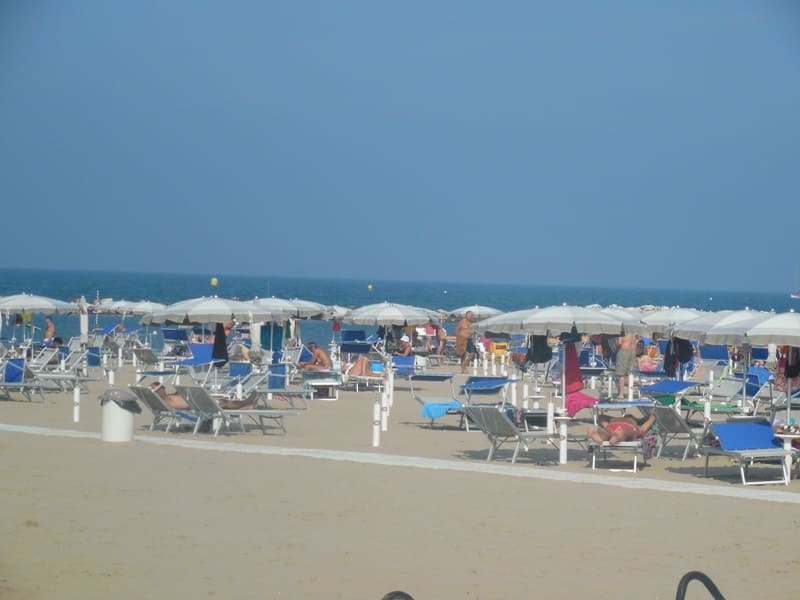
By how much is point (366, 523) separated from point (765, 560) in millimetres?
2668

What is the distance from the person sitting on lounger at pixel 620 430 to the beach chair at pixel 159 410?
4.91 meters

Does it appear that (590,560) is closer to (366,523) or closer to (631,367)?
(366,523)

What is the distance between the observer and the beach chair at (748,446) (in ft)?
34.6

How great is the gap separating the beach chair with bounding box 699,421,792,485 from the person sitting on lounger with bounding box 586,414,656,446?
2.55 feet

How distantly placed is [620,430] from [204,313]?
29.2 feet

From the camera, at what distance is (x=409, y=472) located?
10.8 meters

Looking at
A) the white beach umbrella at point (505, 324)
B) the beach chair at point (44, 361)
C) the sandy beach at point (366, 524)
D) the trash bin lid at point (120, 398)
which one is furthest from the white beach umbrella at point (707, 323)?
the beach chair at point (44, 361)

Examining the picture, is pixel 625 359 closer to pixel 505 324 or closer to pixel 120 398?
pixel 505 324

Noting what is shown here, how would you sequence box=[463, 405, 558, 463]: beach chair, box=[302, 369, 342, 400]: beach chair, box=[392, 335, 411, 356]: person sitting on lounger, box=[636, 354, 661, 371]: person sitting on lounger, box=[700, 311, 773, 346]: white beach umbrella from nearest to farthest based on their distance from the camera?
box=[463, 405, 558, 463]: beach chair, box=[700, 311, 773, 346]: white beach umbrella, box=[302, 369, 342, 400]: beach chair, box=[636, 354, 661, 371]: person sitting on lounger, box=[392, 335, 411, 356]: person sitting on lounger

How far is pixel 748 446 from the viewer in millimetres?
10711

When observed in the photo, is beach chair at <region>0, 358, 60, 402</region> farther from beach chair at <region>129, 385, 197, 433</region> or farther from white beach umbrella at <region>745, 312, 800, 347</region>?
white beach umbrella at <region>745, 312, 800, 347</region>

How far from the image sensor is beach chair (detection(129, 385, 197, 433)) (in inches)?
537

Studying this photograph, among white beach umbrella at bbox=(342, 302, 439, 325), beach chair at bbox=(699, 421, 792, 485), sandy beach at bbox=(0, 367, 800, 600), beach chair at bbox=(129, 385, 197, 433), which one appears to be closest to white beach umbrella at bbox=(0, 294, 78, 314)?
white beach umbrella at bbox=(342, 302, 439, 325)

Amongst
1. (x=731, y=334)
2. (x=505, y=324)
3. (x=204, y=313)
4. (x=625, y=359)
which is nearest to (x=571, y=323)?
(x=505, y=324)
